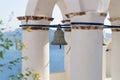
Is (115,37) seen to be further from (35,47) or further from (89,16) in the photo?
(89,16)

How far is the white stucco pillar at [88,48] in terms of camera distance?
10.7 ft

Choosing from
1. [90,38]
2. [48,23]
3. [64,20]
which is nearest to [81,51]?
[90,38]

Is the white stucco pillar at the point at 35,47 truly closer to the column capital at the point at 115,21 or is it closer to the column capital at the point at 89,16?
the column capital at the point at 115,21

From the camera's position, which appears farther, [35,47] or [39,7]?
[35,47]

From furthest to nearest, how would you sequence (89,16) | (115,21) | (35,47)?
(115,21) < (35,47) < (89,16)

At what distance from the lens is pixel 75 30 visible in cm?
335

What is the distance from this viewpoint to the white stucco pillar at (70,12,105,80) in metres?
3.26

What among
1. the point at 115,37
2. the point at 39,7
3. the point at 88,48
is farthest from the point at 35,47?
the point at 88,48

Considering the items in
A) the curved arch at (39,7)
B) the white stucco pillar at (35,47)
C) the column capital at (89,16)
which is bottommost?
the white stucco pillar at (35,47)

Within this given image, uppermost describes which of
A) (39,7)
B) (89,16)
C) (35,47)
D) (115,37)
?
(39,7)

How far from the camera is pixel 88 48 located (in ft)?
10.7

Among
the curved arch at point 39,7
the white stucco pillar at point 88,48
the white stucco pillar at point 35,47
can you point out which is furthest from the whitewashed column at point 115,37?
the white stucco pillar at point 88,48

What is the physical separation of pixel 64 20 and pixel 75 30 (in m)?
2.50

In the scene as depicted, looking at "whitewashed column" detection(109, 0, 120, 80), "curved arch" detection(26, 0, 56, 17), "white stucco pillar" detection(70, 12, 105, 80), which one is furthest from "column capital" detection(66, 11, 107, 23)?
"whitewashed column" detection(109, 0, 120, 80)
